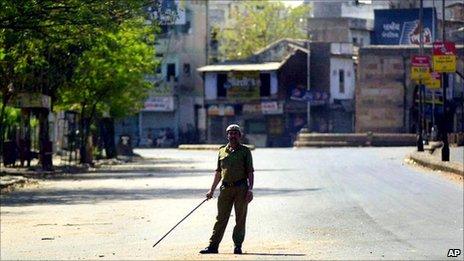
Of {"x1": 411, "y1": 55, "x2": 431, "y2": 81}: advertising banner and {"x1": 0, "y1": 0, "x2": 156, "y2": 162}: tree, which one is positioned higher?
{"x1": 0, "y1": 0, "x2": 156, "y2": 162}: tree

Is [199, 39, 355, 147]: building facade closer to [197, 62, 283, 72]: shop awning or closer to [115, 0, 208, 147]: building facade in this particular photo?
[197, 62, 283, 72]: shop awning

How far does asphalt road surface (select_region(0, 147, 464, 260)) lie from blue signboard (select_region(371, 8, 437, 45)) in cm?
6244

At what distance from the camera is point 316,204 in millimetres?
29859

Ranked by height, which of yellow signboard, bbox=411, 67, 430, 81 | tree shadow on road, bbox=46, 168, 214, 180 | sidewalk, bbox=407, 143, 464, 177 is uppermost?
yellow signboard, bbox=411, 67, 430, 81

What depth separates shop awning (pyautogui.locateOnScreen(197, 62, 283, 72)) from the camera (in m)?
113

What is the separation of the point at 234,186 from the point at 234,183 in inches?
1.7

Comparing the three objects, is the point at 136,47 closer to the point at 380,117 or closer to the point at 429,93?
the point at 429,93

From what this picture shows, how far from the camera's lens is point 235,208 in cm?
1850

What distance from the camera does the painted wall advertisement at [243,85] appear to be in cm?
11469

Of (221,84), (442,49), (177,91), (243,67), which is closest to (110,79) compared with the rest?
(442,49)

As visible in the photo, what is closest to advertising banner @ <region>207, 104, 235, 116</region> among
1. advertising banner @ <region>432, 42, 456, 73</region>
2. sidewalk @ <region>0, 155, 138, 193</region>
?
sidewalk @ <region>0, 155, 138, 193</region>

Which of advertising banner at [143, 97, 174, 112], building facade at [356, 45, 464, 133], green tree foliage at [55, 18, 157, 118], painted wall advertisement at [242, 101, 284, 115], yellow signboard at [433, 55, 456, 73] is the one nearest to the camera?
yellow signboard at [433, 55, 456, 73]

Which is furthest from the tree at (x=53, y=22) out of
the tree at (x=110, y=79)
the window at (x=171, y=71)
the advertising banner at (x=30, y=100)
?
the window at (x=171, y=71)

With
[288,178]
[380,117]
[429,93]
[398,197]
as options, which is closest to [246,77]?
[380,117]
